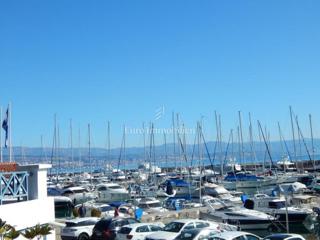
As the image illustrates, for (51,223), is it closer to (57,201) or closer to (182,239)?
(182,239)

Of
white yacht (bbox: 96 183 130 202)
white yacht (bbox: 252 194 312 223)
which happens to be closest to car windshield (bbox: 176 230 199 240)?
white yacht (bbox: 252 194 312 223)

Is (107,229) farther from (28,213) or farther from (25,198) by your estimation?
(28,213)

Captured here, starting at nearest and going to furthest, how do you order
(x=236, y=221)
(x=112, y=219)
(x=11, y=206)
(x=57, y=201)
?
(x=11, y=206)
(x=112, y=219)
(x=236, y=221)
(x=57, y=201)

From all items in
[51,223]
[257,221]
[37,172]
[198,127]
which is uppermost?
[198,127]

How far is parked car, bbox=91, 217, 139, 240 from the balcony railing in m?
9.18

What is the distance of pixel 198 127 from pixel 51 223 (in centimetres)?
5804

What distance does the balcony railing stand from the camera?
53.3ft

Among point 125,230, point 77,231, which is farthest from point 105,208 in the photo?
point 125,230

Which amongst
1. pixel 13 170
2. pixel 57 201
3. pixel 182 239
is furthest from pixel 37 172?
pixel 57 201

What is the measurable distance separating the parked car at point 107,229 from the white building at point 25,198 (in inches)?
308

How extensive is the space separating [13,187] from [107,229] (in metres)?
10.2

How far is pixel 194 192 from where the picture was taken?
197 ft

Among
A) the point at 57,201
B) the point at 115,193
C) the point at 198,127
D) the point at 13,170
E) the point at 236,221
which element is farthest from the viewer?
the point at 198,127

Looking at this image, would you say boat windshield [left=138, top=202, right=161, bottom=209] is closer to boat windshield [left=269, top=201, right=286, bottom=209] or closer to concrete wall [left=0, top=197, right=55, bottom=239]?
boat windshield [left=269, top=201, right=286, bottom=209]
